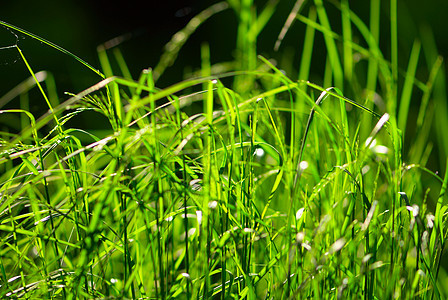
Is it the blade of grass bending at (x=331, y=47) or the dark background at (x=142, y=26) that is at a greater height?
the blade of grass bending at (x=331, y=47)

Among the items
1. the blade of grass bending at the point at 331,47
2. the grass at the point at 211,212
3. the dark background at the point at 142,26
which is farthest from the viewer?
the dark background at the point at 142,26

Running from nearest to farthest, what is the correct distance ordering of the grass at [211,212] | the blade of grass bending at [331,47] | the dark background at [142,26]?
the grass at [211,212] < the blade of grass bending at [331,47] < the dark background at [142,26]

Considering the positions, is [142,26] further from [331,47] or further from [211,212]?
[211,212]

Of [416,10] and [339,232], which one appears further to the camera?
[416,10]

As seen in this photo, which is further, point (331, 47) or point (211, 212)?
A: point (331, 47)

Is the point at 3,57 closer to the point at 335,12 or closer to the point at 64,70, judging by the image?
the point at 64,70

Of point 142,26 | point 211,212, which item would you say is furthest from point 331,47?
point 142,26

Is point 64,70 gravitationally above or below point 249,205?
below

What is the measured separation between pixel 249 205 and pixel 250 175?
38 millimetres

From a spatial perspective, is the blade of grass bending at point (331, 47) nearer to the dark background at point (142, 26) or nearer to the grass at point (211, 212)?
the grass at point (211, 212)

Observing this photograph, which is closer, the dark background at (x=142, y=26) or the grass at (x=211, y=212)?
the grass at (x=211, y=212)

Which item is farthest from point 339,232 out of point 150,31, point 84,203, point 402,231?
point 150,31

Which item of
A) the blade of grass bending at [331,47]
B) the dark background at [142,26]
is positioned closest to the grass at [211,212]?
the blade of grass bending at [331,47]

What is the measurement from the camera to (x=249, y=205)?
2.03 ft
